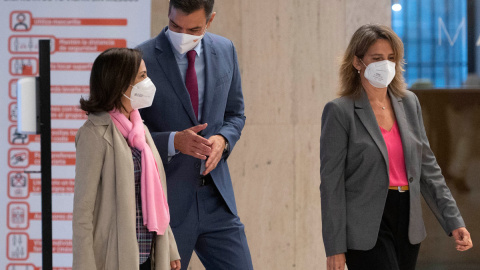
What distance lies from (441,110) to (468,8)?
32.6 inches

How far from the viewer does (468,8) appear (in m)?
5.14

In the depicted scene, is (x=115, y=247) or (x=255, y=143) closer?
(x=115, y=247)

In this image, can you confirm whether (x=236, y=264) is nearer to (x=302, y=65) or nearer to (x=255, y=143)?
(x=255, y=143)

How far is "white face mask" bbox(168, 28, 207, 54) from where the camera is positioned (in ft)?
10.2

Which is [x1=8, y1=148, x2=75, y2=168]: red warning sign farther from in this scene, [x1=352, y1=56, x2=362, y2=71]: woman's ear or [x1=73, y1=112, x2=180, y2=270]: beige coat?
[x1=352, y1=56, x2=362, y2=71]: woman's ear

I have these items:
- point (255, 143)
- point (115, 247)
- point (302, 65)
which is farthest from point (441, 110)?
point (115, 247)

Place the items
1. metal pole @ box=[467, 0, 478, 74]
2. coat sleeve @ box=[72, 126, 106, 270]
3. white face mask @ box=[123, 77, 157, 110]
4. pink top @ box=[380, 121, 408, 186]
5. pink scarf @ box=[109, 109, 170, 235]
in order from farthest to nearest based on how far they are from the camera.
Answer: metal pole @ box=[467, 0, 478, 74], pink top @ box=[380, 121, 408, 186], white face mask @ box=[123, 77, 157, 110], pink scarf @ box=[109, 109, 170, 235], coat sleeve @ box=[72, 126, 106, 270]

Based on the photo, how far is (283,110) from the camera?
491cm

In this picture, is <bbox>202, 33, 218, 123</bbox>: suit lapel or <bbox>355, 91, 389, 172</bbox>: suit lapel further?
<bbox>202, 33, 218, 123</bbox>: suit lapel

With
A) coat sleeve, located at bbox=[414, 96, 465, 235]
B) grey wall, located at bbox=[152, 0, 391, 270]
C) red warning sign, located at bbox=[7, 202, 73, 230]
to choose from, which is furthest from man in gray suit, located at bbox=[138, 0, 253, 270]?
red warning sign, located at bbox=[7, 202, 73, 230]

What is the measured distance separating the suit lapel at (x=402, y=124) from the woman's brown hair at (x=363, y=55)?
0.23 feet

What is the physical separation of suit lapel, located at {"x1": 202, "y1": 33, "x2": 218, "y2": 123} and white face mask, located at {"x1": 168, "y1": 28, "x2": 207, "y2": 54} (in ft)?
0.31

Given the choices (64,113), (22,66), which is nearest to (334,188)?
(64,113)

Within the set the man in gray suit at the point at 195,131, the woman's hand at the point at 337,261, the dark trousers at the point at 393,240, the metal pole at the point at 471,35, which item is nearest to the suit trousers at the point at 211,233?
the man in gray suit at the point at 195,131
